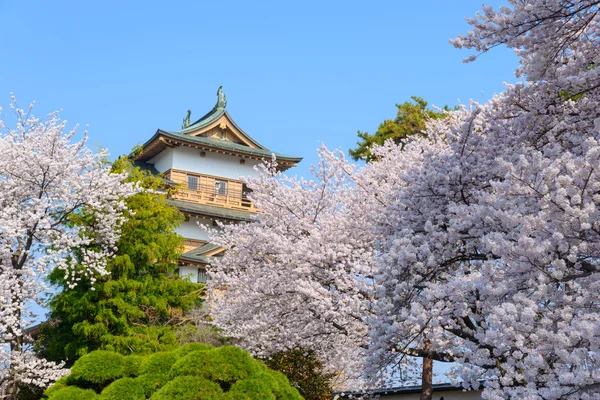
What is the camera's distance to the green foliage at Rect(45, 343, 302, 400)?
10.3 metres

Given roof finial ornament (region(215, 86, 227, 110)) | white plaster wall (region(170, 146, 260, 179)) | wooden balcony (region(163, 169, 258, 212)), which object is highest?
roof finial ornament (region(215, 86, 227, 110))

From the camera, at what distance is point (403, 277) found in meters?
9.63

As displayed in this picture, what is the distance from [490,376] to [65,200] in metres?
13.3

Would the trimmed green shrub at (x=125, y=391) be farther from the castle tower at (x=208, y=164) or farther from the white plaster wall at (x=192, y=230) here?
the white plaster wall at (x=192, y=230)

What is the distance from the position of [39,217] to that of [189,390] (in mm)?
8950

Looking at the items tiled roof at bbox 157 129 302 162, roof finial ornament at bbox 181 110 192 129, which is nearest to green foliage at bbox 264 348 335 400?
tiled roof at bbox 157 129 302 162

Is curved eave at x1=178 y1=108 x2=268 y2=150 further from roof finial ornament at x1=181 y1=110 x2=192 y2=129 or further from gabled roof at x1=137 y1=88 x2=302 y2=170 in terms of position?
roof finial ornament at x1=181 y1=110 x2=192 y2=129

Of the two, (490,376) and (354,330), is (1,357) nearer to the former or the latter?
(354,330)

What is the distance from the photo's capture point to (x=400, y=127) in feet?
95.8

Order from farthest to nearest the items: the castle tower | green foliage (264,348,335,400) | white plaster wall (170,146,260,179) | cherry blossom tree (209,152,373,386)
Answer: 1. white plaster wall (170,146,260,179)
2. the castle tower
3. green foliage (264,348,335,400)
4. cherry blossom tree (209,152,373,386)

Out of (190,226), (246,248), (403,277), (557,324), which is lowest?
(557,324)

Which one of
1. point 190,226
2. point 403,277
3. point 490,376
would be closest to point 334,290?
point 403,277

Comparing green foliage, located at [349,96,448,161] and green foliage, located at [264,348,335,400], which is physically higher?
green foliage, located at [349,96,448,161]

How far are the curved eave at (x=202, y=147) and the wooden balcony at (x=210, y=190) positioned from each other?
60.2 inches
